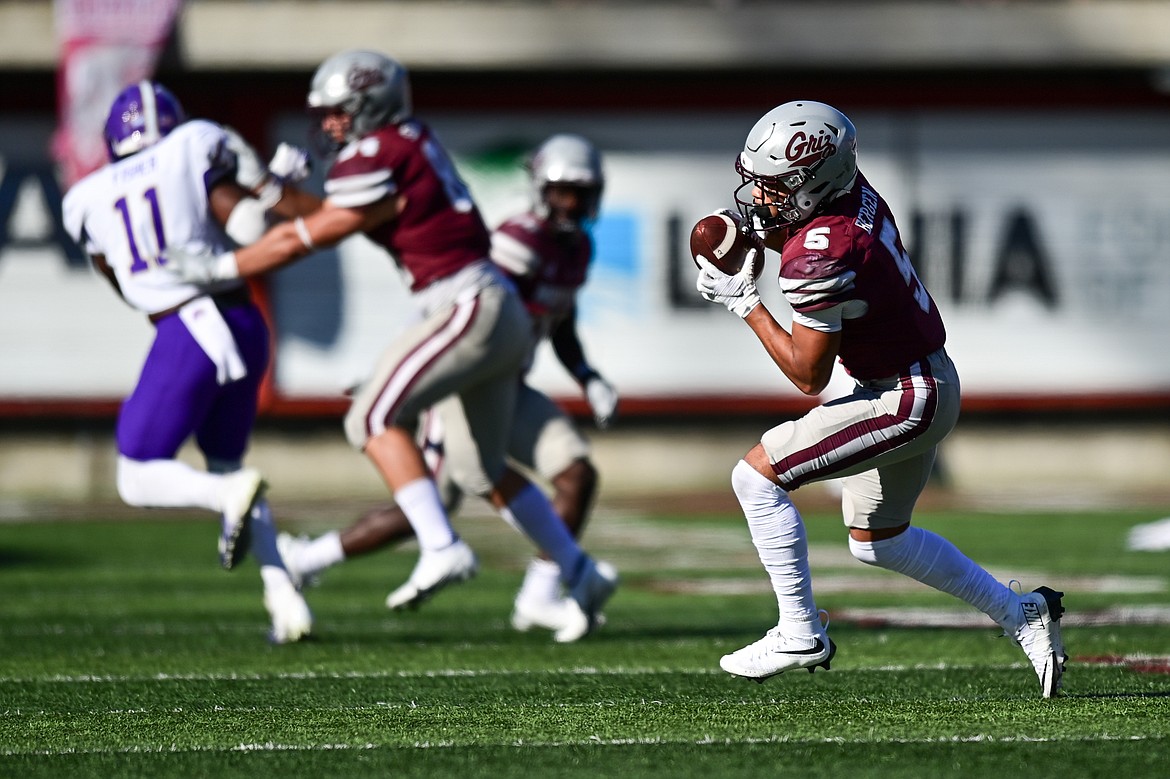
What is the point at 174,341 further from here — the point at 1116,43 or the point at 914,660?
the point at 1116,43

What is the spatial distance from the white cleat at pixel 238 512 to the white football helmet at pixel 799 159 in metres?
1.84

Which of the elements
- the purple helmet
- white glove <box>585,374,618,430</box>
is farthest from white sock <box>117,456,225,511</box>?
white glove <box>585,374,618,430</box>

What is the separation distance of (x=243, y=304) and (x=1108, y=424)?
33.2ft

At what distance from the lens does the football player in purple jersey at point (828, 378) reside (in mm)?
4070

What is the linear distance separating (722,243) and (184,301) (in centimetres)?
205

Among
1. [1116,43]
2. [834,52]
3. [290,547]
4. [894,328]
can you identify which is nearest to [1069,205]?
[1116,43]

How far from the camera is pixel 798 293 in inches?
156

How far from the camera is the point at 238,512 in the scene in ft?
17.0

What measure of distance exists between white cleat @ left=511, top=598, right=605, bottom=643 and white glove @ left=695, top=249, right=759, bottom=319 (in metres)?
1.83

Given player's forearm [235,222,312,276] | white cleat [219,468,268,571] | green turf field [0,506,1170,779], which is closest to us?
green turf field [0,506,1170,779]

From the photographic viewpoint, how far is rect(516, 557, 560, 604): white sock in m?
6.00

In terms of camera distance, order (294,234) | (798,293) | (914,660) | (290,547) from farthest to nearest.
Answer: (290,547) → (294,234) → (914,660) → (798,293)

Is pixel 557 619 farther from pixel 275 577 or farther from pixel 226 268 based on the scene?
pixel 226 268

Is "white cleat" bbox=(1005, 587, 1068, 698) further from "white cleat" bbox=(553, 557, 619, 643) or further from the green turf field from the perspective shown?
"white cleat" bbox=(553, 557, 619, 643)
